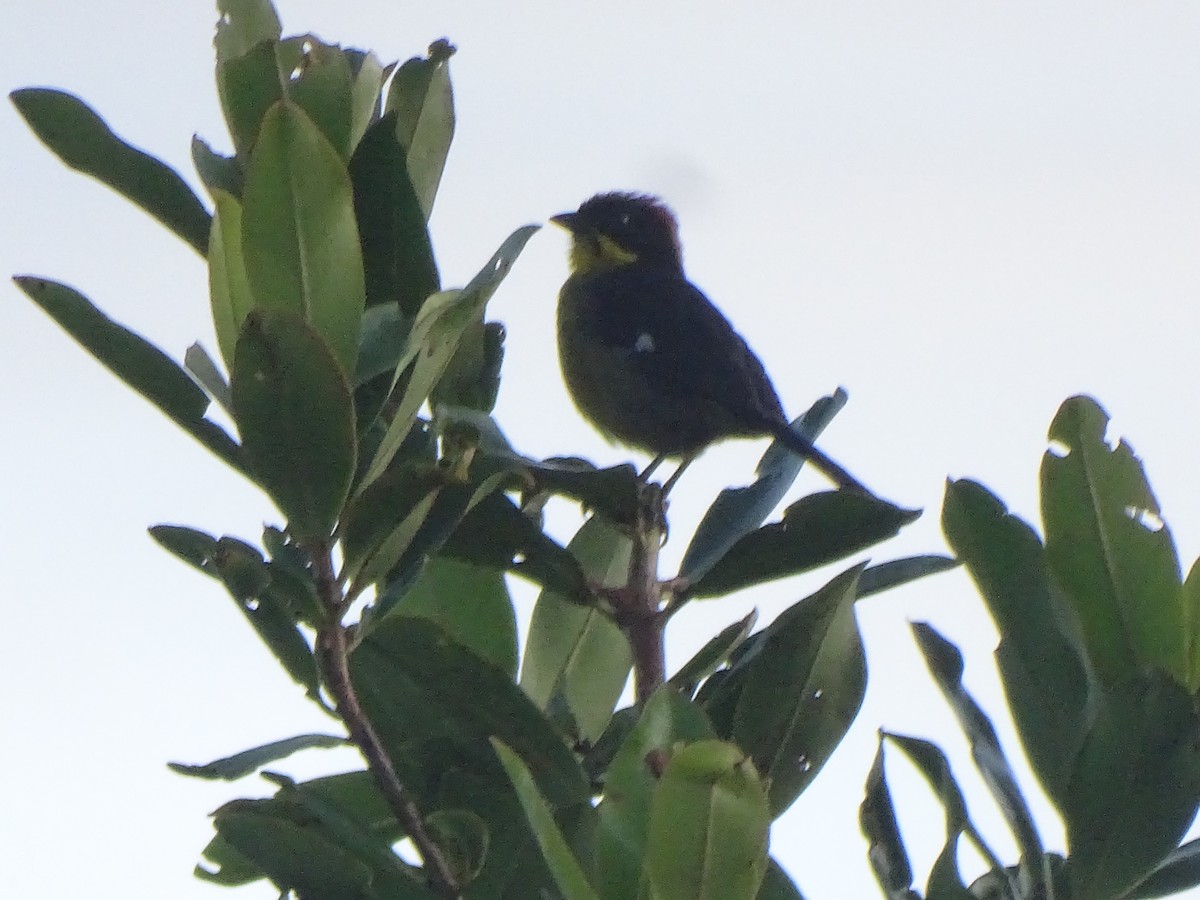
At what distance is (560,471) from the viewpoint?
1777 millimetres

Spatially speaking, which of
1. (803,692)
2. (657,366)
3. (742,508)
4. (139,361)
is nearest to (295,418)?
(139,361)

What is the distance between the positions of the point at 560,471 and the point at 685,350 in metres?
3.10

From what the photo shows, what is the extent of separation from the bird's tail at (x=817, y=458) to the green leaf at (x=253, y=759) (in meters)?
0.77

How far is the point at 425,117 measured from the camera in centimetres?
204

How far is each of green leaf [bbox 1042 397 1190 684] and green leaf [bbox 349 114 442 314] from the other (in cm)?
83

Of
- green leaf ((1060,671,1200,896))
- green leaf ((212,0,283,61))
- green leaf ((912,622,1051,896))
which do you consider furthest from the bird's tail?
green leaf ((212,0,283,61))

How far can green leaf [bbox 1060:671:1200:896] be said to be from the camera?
158cm

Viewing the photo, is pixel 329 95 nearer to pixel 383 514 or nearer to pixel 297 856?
pixel 383 514

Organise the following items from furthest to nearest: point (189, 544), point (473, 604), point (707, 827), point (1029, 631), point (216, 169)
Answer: point (473, 604)
point (216, 169)
point (1029, 631)
point (189, 544)
point (707, 827)

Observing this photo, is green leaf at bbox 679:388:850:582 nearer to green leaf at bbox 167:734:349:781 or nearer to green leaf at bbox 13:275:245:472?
green leaf at bbox 167:734:349:781

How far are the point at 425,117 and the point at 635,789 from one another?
110cm

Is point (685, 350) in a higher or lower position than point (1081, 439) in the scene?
Answer: higher

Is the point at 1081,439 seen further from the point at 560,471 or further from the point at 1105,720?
the point at 560,471

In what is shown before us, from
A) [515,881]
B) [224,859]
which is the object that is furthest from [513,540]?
[224,859]
